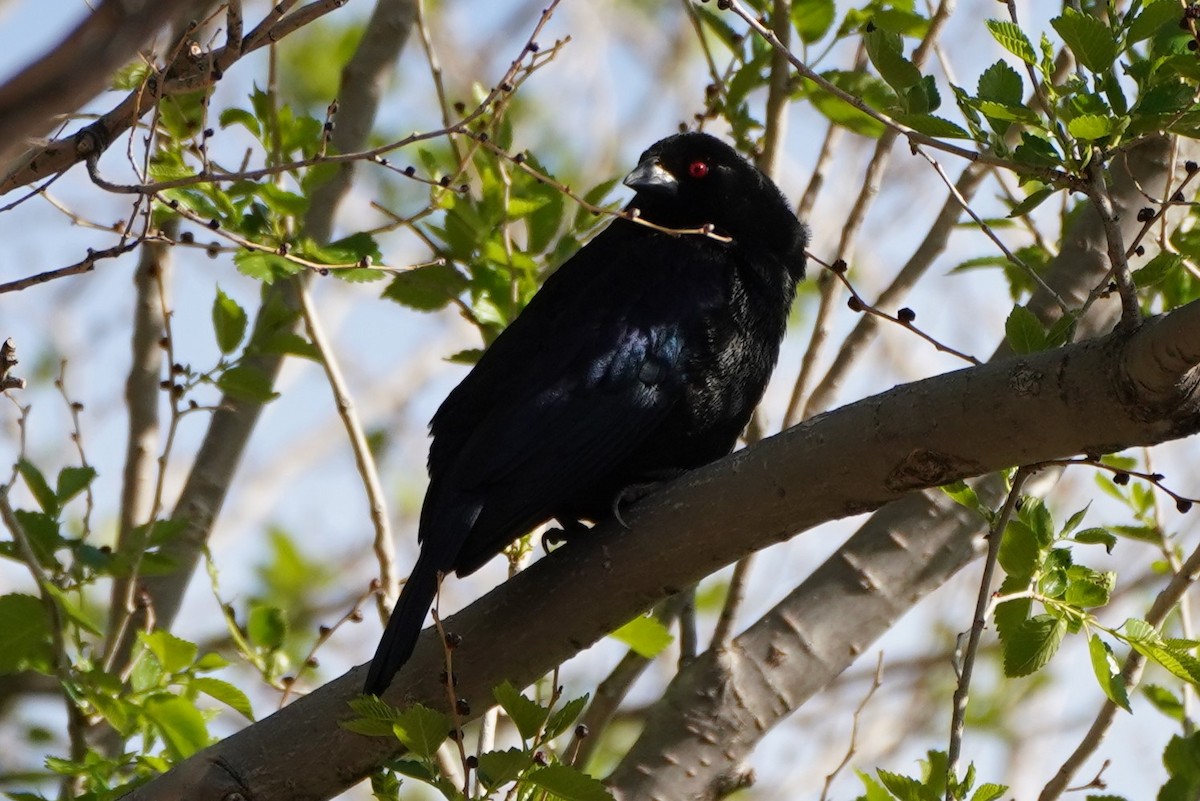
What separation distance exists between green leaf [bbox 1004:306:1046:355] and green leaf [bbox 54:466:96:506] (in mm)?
2296

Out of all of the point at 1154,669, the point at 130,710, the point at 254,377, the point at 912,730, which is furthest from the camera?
the point at 912,730

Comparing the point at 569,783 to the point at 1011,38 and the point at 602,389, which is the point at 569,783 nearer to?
the point at 602,389

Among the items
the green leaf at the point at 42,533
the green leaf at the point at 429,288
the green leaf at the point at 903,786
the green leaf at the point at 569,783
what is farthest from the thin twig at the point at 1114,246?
the green leaf at the point at 42,533

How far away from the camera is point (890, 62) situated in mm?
2836

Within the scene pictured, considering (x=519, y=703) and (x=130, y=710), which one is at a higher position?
(x=130, y=710)

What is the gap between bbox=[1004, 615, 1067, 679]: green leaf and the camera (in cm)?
293

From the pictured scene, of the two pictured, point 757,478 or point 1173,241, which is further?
point 1173,241

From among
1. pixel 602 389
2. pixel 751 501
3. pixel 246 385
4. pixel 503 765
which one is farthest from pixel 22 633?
pixel 751 501

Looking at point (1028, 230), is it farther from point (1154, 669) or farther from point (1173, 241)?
point (1154, 669)

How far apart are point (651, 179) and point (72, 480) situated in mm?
1893

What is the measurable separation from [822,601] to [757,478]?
1424 millimetres

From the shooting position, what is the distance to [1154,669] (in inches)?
278

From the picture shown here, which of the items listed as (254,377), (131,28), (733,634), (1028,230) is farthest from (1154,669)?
(131,28)

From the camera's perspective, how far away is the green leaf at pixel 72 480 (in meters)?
3.85
